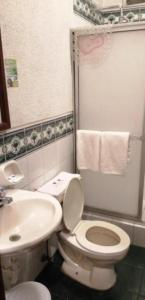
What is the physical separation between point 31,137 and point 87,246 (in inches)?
31.2

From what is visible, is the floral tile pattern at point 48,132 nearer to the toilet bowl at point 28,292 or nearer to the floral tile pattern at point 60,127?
the floral tile pattern at point 60,127

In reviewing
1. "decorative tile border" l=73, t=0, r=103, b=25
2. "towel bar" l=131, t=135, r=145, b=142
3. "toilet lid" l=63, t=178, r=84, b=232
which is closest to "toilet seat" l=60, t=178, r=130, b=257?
"toilet lid" l=63, t=178, r=84, b=232

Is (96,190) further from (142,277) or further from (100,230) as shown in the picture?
(142,277)

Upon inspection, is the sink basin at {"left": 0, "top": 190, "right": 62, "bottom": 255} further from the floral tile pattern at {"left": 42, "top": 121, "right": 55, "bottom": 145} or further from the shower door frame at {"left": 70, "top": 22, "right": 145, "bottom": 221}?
the shower door frame at {"left": 70, "top": 22, "right": 145, "bottom": 221}

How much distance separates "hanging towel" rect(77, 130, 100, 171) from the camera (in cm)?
195

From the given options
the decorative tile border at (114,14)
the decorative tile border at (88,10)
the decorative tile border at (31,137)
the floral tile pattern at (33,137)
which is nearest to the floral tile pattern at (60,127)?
the decorative tile border at (31,137)

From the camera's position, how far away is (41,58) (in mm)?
1546

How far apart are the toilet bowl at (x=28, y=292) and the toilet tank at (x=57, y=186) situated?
20.5 inches

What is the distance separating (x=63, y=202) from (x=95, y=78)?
1.02 meters

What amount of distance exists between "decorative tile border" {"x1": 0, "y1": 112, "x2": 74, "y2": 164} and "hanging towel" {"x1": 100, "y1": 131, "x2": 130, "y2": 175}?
345 millimetres

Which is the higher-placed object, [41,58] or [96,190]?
[41,58]

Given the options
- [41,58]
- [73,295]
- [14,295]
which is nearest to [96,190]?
[73,295]

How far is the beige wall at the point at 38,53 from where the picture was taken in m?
1.28

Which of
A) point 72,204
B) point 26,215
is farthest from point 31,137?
point 72,204
